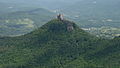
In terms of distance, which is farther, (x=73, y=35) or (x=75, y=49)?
(x=73, y=35)

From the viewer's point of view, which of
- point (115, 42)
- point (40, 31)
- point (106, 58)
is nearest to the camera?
point (106, 58)

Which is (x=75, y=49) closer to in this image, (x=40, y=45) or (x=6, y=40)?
(x=40, y=45)

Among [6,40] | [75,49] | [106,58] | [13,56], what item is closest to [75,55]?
[75,49]

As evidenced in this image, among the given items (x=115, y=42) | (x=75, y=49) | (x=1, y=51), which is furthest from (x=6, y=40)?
(x=115, y=42)

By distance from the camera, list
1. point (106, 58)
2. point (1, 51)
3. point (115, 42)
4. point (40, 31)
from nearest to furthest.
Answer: point (106, 58)
point (115, 42)
point (1, 51)
point (40, 31)

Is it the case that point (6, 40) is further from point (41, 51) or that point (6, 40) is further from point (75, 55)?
point (75, 55)

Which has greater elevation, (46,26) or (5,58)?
→ (46,26)
